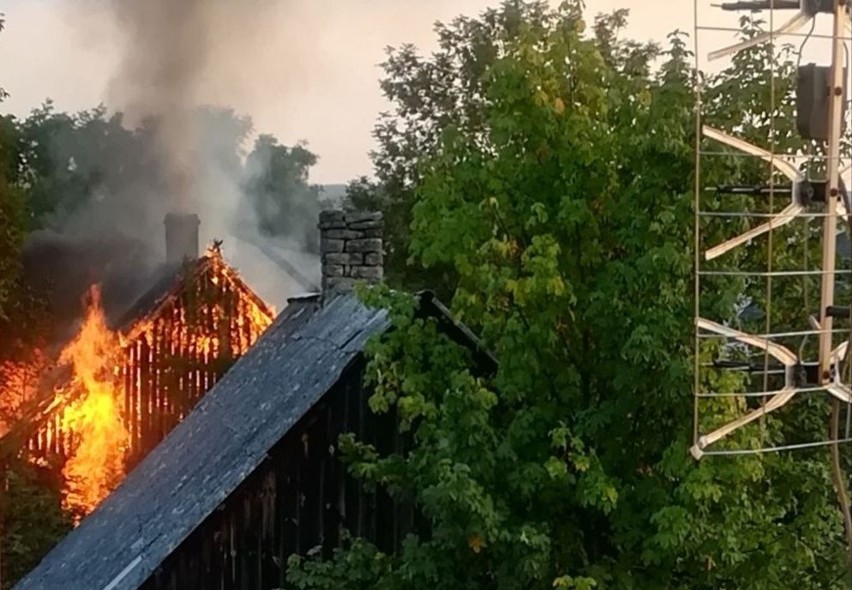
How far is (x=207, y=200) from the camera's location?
850 inches

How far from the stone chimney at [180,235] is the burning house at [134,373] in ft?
1.84

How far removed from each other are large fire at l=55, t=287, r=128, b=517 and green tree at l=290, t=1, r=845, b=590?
1023cm

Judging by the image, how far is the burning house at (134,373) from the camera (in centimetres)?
1638

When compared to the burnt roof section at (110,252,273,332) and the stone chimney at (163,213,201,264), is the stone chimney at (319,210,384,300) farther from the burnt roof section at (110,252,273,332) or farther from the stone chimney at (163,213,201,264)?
the stone chimney at (163,213,201,264)

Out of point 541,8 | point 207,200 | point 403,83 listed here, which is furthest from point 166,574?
point 207,200

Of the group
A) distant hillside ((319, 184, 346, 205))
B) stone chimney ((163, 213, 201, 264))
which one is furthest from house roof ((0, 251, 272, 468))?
distant hillside ((319, 184, 346, 205))

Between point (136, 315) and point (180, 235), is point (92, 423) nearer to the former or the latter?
point (136, 315)

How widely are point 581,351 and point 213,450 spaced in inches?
147

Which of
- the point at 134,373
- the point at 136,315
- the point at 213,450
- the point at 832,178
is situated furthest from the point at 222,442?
the point at 136,315

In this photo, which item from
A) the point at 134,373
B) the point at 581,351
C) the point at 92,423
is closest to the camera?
the point at 581,351

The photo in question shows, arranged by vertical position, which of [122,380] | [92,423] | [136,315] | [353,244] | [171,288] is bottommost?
[92,423]

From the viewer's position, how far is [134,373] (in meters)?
17.0

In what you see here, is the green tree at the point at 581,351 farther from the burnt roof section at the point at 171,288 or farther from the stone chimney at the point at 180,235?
the stone chimney at the point at 180,235

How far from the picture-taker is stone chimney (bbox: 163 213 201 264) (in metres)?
18.4
